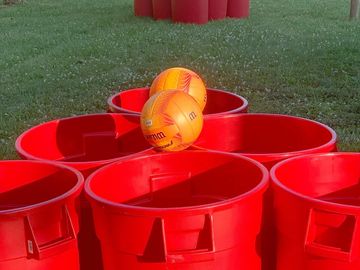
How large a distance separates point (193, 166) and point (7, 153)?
2.41 metres

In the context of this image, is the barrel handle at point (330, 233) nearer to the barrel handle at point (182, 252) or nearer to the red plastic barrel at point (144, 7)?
the barrel handle at point (182, 252)

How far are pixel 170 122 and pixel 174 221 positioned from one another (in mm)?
757

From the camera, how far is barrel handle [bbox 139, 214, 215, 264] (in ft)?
6.57

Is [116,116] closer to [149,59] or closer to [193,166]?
[193,166]

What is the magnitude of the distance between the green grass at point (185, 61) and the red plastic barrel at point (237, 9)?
28 centimetres

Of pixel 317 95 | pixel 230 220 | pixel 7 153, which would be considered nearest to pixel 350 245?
pixel 230 220

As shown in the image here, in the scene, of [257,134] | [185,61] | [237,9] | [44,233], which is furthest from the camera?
[237,9]

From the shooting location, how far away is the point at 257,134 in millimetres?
3215

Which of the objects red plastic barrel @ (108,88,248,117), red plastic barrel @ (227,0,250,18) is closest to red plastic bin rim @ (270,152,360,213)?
red plastic barrel @ (108,88,248,117)

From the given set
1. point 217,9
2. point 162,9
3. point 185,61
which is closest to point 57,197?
point 185,61

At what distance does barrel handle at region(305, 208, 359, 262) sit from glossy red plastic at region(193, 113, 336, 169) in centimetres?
103

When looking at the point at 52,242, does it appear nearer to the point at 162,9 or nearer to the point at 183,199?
the point at 183,199

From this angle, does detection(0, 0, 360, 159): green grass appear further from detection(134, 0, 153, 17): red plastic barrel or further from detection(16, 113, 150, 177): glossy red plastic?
detection(16, 113, 150, 177): glossy red plastic

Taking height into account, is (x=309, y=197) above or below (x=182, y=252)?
above
